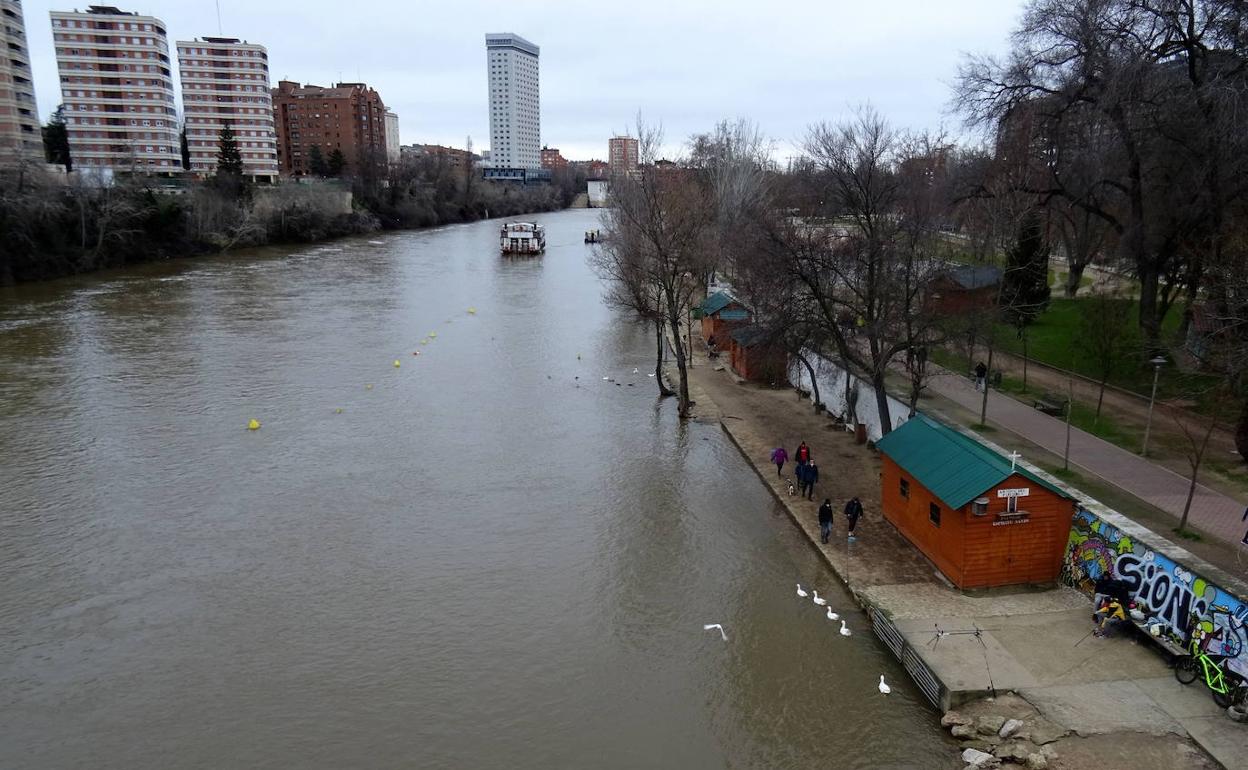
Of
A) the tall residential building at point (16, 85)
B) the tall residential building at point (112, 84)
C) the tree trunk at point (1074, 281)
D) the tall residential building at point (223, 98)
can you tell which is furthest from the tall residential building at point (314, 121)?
the tree trunk at point (1074, 281)

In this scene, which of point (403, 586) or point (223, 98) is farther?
point (223, 98)

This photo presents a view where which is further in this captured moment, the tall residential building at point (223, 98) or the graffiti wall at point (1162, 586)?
the tall residential building at point (223, 98)

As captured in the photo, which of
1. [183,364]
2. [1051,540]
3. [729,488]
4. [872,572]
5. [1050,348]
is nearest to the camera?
[1051,540]

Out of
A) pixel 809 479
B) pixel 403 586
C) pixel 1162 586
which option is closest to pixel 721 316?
pixel 809 479

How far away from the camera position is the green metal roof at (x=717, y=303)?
36312 mm

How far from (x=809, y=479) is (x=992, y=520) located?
551 cm

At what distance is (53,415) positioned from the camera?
2636cm

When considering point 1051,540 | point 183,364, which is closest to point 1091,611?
point 1051,540

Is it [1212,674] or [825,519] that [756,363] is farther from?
[1212,674]

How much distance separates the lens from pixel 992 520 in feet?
44.7

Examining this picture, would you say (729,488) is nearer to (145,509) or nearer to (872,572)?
(872,572)

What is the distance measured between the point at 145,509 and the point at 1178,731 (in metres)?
21.3

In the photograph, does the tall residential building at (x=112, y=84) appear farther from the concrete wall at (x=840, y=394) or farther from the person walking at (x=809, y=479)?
the person walking at (x=809, y=479)

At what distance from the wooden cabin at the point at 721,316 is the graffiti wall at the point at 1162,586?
20.2m
